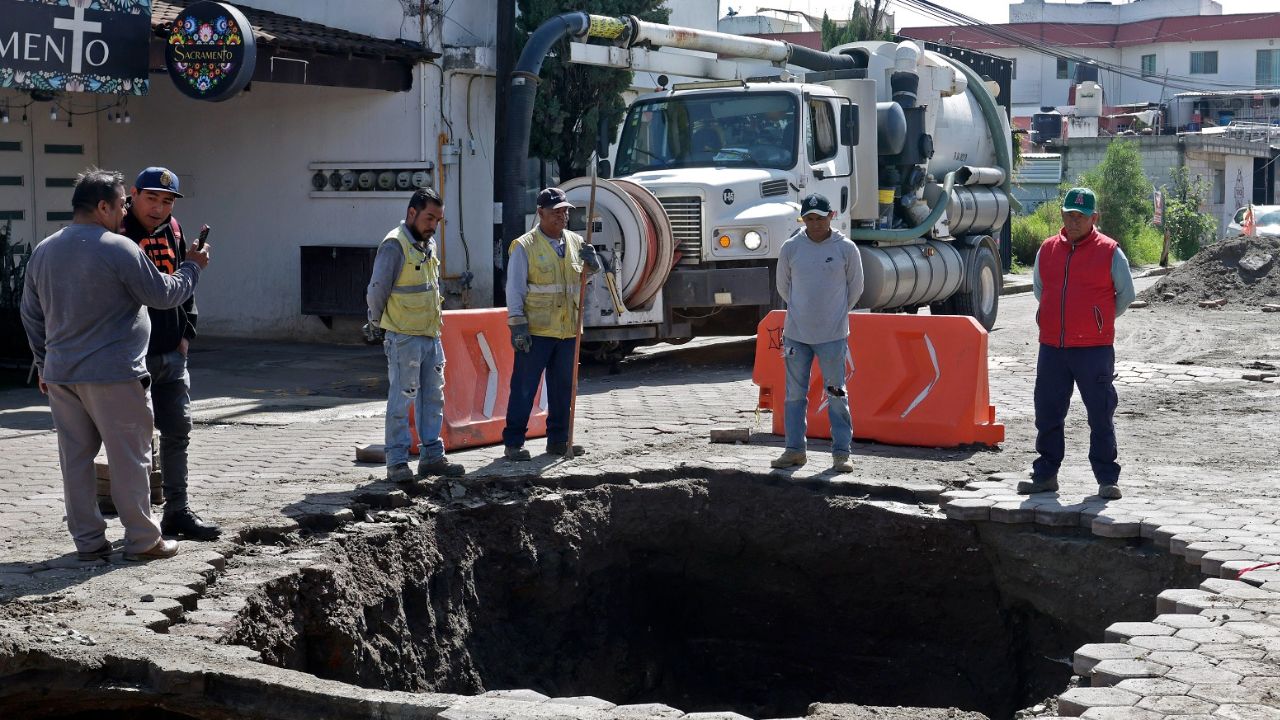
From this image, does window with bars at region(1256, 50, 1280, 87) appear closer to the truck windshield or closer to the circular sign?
the truck windshield

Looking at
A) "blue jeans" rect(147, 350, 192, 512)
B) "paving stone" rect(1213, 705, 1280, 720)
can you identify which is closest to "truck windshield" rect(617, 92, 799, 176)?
"blue jeans" rect(147, 350, 192, 512)

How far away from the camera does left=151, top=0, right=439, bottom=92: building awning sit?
46.9 feet

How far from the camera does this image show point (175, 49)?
13.6 metres

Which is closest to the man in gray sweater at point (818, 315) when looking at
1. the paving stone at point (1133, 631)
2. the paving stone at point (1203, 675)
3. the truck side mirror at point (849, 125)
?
the paving stone at point (1133, 631)

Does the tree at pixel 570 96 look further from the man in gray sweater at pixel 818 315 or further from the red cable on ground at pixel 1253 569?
the red cable on ground at pixel 1253 569

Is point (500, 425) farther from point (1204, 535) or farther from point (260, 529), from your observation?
point (1204, 535)

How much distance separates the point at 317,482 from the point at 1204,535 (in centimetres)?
498

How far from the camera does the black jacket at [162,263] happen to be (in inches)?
261

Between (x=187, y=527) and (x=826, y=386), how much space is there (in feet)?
13.2

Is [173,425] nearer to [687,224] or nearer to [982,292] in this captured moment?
[687,224]

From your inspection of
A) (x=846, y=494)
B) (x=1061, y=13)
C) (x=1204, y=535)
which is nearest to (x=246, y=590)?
(x=846, y=494)

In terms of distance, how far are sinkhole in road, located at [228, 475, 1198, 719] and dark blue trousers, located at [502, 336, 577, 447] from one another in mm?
987

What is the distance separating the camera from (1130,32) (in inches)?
2346

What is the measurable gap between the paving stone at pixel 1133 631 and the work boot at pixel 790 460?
10.5ft
